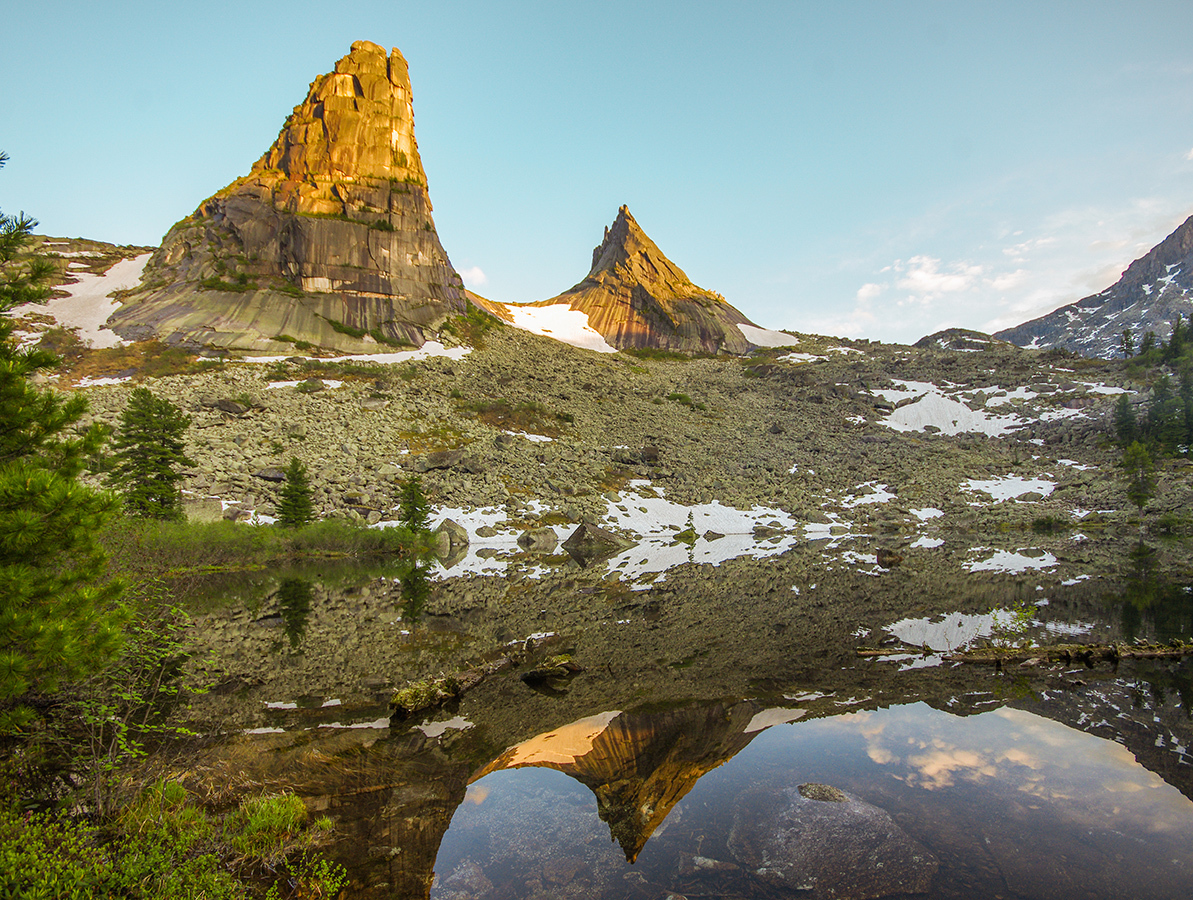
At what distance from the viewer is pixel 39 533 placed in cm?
554

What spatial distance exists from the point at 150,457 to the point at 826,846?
3835 cm

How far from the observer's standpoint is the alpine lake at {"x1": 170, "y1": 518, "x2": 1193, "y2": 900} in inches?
246

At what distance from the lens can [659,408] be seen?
73438 millimetres

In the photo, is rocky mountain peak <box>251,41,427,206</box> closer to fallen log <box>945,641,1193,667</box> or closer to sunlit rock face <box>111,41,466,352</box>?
sunlit rock face <box>111,41,466,352</box>

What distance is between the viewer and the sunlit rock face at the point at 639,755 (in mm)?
7492

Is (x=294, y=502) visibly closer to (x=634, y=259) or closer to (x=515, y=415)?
(x=515, y=415)

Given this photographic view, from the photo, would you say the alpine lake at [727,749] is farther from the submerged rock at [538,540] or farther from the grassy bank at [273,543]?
the submerged rock at [538,540]

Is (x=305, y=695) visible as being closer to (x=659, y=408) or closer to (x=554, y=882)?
(x=554, y=882)

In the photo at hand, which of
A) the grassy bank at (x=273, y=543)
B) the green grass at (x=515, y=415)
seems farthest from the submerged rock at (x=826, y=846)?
the green grass at (x=515, y=415)

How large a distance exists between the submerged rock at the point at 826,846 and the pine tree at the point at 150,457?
34.2m

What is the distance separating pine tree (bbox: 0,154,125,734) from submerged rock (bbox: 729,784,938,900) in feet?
24.6

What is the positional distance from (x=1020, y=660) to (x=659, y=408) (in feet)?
203

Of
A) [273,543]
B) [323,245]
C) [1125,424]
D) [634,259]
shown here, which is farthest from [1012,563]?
[634,259]

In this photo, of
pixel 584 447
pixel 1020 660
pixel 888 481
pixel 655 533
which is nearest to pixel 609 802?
pixel 1020 660
